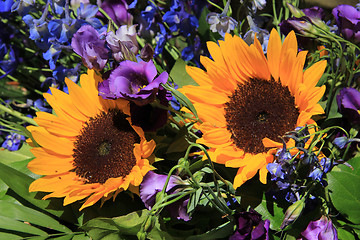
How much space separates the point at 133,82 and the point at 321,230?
1.04 feet

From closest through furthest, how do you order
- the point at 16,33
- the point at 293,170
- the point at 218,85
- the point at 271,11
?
A: the point at 293,170 → the point at 218,85 → the point at 271,11 → the point at 16,33

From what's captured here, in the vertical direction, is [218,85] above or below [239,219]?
above

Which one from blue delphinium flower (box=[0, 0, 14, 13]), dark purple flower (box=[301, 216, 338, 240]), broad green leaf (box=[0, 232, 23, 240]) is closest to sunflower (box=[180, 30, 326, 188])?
dark purple flower (box=[301, 216, 338, 240])

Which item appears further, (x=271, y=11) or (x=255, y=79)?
(x=271, y=11)

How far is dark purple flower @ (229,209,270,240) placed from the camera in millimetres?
549

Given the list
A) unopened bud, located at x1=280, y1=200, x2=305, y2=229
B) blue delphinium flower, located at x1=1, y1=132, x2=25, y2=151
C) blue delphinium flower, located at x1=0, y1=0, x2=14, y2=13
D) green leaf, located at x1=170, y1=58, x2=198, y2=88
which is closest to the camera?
unopened bud, located at x1=280, y1=200, x2=305, y2=229

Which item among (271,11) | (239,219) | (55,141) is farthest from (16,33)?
(239,219)

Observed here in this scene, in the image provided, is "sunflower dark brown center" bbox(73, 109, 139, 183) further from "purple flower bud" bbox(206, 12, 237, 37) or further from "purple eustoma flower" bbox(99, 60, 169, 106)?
"purple flower bud" bbox(206, 12, 237, 37)

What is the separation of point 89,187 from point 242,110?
257 millimetres

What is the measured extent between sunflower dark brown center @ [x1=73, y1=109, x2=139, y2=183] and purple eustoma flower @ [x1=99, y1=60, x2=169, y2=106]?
0.28 feet

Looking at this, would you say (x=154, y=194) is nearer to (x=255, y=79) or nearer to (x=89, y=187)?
(x=89, y=187)

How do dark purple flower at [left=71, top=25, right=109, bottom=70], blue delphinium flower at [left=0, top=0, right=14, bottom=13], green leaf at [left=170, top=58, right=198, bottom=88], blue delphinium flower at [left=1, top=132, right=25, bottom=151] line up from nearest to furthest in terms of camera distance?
1. dark purple flower at [left=71, top=25, right=109, bottom=70]
2. green leaf at [left=170, top=58, right=198, bottom=88]
3. blue delphinium flower at [left=0, top=0, right=14, bottom=13]
4. blue delphinium flower at [left=1, top=132, right=25, bottom=151]

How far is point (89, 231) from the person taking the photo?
0.59 meters

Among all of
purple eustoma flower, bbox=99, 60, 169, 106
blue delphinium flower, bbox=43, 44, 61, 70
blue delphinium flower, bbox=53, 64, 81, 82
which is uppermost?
purple eustoma flower, bbox=99, 60, 169, 106
